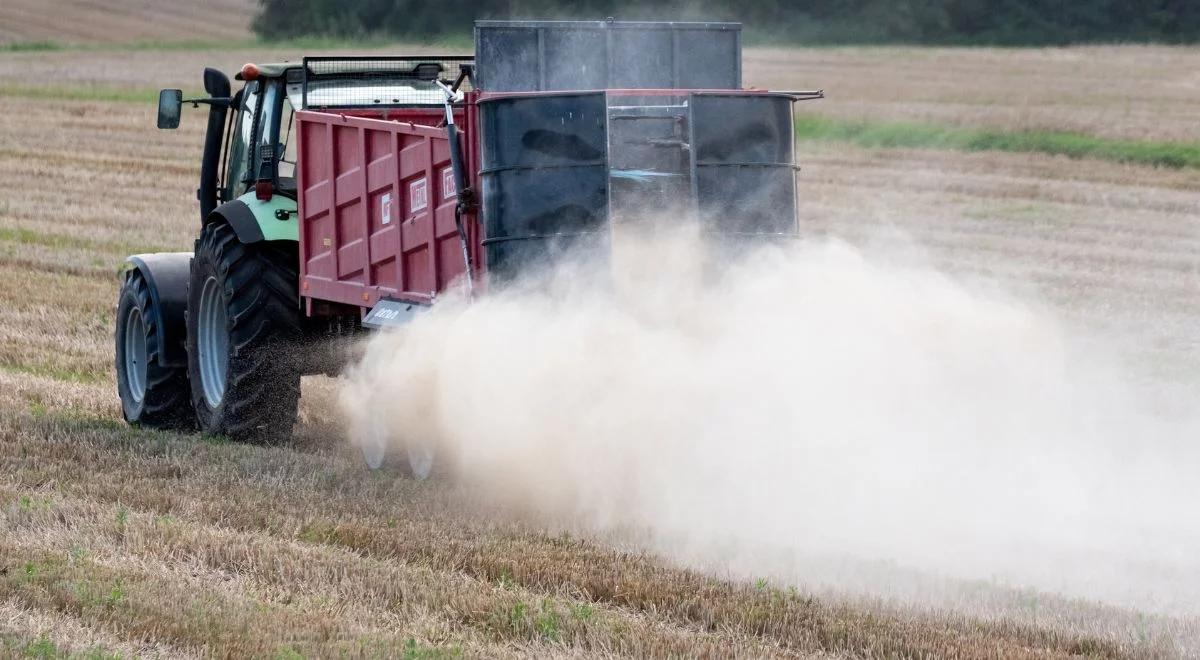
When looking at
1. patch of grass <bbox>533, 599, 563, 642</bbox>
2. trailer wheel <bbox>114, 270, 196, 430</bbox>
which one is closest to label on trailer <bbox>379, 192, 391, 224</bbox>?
trailer wheel <bbox>114, 270, 196, 430</bbox>

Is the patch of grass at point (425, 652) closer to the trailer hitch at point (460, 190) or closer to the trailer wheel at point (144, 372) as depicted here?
the trailer hitch at point (460, 190)

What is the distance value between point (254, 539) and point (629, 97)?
2.66 m

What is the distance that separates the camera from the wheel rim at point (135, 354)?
32.4 feet

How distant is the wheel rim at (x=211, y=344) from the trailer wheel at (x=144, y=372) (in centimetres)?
Result: 36

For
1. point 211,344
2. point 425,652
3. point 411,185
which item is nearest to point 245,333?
point 211,344

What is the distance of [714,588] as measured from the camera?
18.4 ft

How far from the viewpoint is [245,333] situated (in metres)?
8.81

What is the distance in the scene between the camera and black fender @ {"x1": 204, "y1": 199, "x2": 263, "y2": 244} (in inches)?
348

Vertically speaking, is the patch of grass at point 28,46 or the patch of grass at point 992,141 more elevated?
the patch of grass at point 28,46

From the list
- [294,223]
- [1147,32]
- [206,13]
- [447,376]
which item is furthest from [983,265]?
[206,13]

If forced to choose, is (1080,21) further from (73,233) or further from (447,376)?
(447,376)

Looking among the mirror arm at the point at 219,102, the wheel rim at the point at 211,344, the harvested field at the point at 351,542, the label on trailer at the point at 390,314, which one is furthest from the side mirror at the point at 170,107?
the label on trailer at the point at 390,314

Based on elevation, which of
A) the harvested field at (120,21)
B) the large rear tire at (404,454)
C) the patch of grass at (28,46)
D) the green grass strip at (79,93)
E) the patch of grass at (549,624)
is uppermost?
the harvested field at (120,21)

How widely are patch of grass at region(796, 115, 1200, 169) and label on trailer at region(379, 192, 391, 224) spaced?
16925 mm
